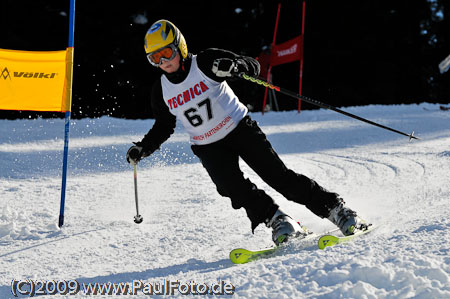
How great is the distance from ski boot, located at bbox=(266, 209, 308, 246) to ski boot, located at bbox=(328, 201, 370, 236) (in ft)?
0.75

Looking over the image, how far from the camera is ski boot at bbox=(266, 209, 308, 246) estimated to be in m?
3.07

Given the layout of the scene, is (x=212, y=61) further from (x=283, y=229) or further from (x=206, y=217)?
(x=206, y=217)

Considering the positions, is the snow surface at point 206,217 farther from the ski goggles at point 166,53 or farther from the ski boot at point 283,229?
the ski goggles at point 166,53

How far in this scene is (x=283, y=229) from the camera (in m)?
3.09

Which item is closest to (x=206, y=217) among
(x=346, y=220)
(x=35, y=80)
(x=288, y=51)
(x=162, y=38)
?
(x=346, y=220)

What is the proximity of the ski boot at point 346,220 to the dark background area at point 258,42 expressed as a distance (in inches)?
445

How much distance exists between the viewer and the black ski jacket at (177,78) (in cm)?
316

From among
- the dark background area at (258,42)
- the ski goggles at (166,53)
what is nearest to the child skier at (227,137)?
the ski goggles at (166,53)

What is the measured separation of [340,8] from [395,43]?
2.47 meters

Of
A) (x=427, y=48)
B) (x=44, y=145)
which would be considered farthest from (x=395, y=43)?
(x=44, y=145)

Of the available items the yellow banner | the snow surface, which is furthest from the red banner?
the yellow banner

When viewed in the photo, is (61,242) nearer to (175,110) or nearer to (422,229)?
(175,110)

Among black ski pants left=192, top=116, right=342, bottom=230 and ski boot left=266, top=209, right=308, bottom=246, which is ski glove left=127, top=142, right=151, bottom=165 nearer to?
black ski pants left=192, top=116, right=342, bottom=230

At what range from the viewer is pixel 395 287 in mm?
1980
